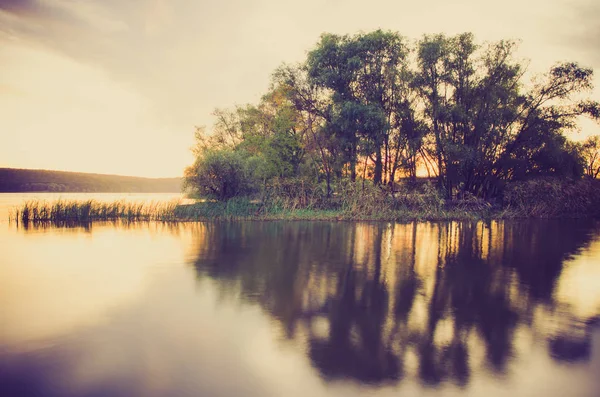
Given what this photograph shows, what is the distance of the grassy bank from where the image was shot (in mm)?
26875

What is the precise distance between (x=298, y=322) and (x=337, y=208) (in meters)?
22.7

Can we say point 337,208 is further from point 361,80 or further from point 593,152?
point 593,152

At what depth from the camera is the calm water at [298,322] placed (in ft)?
15.4

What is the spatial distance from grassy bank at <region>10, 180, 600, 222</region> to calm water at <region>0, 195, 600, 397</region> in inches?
497

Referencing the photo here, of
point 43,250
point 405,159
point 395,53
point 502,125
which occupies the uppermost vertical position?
point 395,53

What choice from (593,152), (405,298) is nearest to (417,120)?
(405,298)

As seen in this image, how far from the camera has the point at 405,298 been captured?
8312 mm

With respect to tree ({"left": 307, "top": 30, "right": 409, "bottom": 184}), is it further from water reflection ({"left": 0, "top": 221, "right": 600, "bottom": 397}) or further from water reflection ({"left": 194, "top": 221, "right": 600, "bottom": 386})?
water reflection ({"left": 0, "top": 221, "right": 600, "bottom": 397})

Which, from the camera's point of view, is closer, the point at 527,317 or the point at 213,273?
the point at 527,317

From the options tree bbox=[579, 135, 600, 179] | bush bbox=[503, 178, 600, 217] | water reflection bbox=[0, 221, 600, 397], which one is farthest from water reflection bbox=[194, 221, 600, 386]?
tree bbox=[579, 135, 600, 179]

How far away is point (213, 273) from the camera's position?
1077 cm

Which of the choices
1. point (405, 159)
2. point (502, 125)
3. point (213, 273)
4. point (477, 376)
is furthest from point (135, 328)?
point (502, 125)

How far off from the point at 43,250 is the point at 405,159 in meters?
28.8

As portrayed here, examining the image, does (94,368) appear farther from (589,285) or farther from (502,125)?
(502,125)
